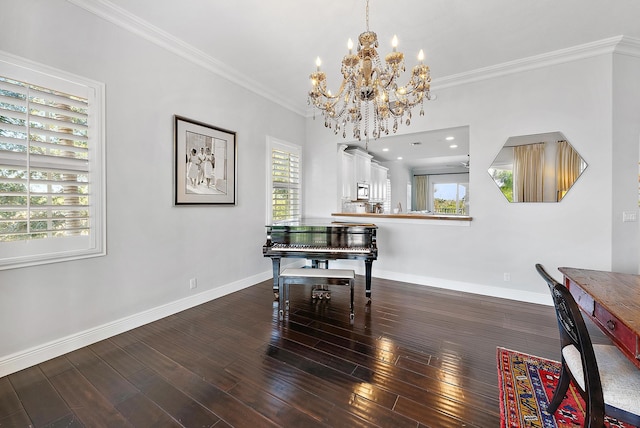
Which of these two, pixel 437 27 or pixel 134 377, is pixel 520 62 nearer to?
pixel 437 27

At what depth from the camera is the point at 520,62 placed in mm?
3326

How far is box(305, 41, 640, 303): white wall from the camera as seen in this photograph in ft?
9.87

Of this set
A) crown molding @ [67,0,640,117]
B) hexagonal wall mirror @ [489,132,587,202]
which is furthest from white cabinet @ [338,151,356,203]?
hexagonal wall mirror @ [489,132,587,202]

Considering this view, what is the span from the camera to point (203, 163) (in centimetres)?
332

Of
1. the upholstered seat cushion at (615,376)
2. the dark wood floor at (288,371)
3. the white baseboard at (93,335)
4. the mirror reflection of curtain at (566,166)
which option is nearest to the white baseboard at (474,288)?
the dark wood floor at (288,371)

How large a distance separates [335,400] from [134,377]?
1.47 meters

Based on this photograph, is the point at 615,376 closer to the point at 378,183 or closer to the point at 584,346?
the point at 584,346

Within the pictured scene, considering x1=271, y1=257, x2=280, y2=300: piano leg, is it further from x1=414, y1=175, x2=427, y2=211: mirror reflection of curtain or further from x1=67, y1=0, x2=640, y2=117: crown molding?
x1=414, y1=175, x2=427, y2=211: mirror reflection of curtain

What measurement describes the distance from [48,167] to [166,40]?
173 cm

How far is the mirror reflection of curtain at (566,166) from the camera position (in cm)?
315

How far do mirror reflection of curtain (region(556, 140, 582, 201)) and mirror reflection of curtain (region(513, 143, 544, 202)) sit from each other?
159 millimetres

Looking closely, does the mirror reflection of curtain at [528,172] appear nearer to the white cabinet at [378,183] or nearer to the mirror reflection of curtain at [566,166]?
the mirror reflection of curtain at [566,166]

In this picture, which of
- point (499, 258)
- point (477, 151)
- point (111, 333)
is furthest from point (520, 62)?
point (111, 333)

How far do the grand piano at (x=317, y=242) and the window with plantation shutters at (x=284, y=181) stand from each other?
1.03 m
